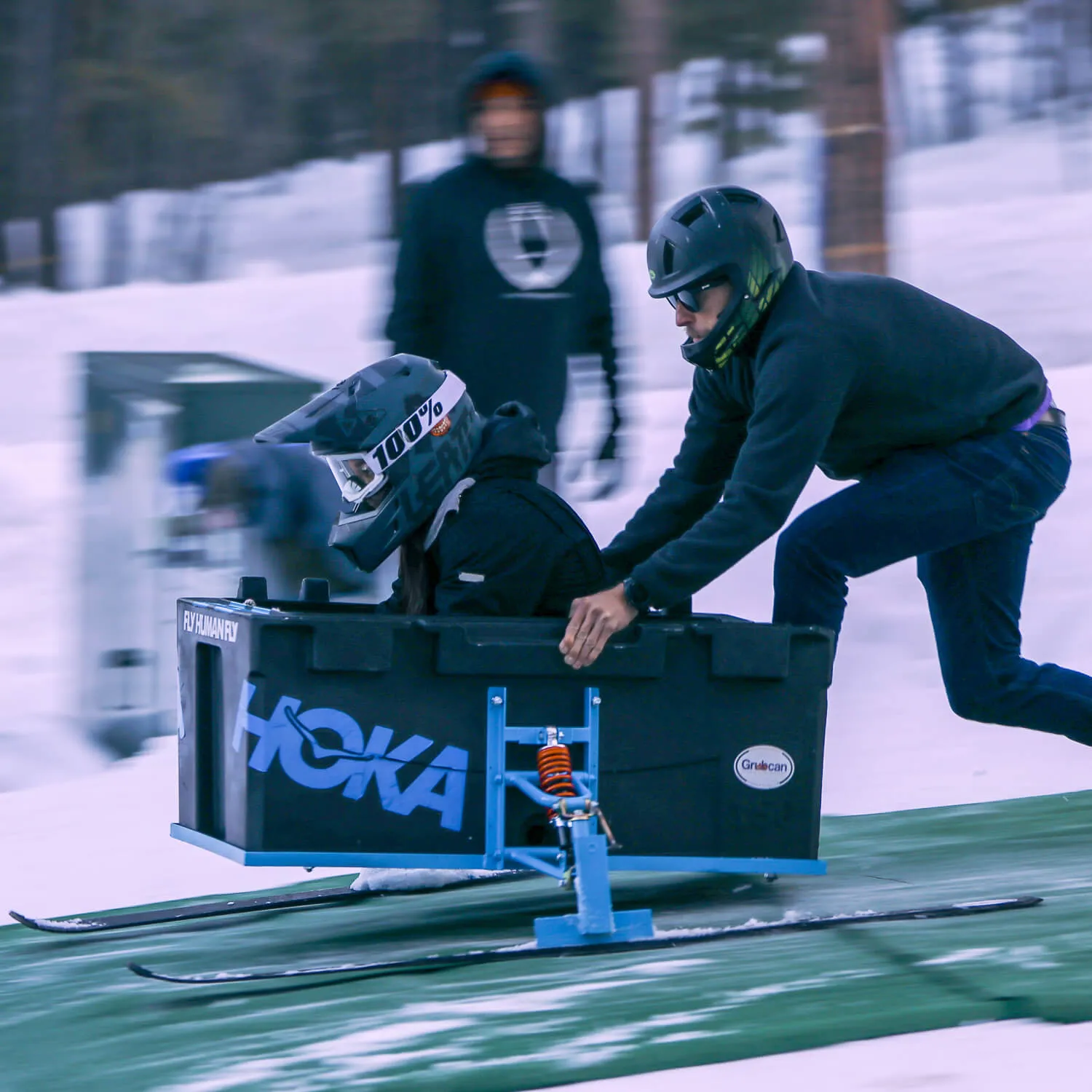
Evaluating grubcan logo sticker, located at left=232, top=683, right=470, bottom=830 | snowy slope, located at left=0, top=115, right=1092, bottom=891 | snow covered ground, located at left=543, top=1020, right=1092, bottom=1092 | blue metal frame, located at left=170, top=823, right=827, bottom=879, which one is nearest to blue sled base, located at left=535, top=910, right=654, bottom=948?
blue metal frame, located at left=170, top=823, right=827, bottom=879

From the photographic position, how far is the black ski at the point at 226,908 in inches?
146

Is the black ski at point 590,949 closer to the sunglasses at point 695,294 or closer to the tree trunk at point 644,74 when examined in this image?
the sunglasses at point 695,294

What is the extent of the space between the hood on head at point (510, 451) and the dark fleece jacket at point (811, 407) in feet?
0.97

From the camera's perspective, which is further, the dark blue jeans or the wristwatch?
the dark blue jeans

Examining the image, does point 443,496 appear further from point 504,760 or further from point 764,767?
point 764,767

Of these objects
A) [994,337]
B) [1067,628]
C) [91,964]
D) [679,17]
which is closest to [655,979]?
[91,964]

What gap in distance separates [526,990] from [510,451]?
3.49 ft

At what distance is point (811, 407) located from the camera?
132 inches

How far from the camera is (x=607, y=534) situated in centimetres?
769

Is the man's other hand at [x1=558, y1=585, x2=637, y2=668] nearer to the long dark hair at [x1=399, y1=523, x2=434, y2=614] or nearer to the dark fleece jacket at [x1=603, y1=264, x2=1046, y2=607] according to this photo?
the dark fleece jacket at [x1=603, y1=264, x2=1046, y2=607]

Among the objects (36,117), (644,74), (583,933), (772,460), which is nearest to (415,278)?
(772,460)

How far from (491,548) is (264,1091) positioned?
3.94 ft

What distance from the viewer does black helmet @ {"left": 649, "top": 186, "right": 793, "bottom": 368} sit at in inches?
133

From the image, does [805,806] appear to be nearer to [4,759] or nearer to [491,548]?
[491,548]
